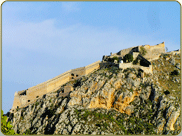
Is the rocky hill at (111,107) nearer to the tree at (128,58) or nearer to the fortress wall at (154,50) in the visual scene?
the tree at (128,58)

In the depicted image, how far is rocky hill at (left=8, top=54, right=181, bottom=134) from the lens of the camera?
60.4 metres

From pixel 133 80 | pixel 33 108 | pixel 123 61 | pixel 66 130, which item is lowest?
pixel 66 130

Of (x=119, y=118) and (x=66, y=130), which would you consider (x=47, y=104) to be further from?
(x=119, y=118)

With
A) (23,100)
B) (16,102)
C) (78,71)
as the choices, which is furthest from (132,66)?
(16,102)

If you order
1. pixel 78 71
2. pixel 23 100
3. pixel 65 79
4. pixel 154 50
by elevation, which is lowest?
pixel 23 100

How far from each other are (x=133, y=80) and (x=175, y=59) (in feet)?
48.9

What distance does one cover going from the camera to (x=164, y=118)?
61500mm

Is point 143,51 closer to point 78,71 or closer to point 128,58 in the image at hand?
point 128,58

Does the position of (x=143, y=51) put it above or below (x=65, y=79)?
above

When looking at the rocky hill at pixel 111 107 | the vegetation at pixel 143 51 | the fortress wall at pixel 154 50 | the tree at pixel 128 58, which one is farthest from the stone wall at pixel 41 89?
the fortress wall at pixel 154 50

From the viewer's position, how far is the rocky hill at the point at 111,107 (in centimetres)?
6038

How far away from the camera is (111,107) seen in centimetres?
6525

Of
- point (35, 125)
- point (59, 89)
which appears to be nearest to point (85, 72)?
point (59, 89)

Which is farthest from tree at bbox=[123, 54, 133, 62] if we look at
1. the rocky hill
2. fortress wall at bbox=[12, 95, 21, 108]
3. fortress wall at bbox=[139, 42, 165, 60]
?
fortress wall at bbox=[12, 95, 21, 108]
